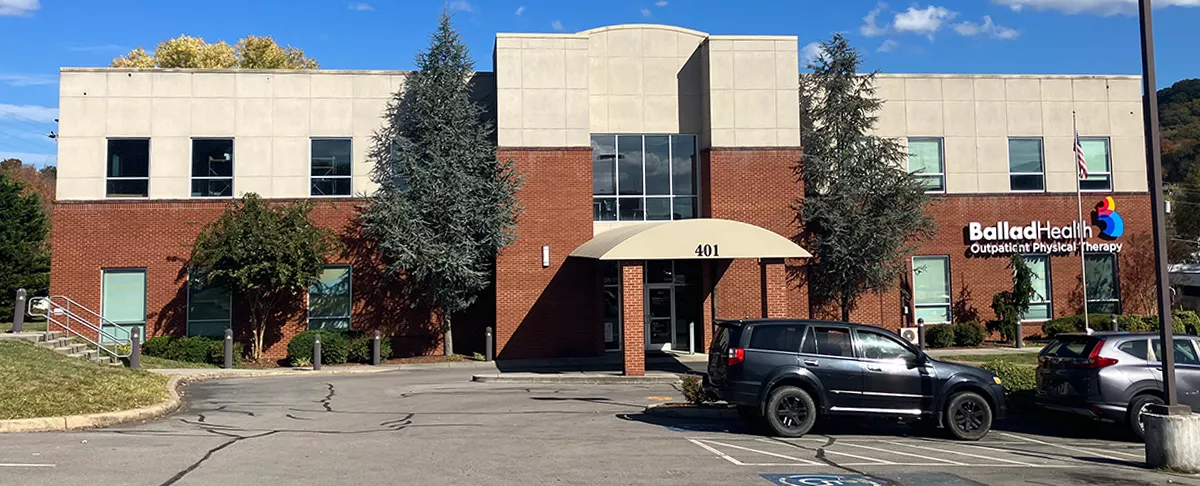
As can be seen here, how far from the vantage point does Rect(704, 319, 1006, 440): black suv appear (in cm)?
1210

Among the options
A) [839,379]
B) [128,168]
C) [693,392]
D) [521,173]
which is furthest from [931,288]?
[128,168]

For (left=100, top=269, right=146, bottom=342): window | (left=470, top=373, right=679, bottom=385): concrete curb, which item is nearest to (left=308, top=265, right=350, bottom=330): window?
(left=100, top=269, right=146, bottom=342): window

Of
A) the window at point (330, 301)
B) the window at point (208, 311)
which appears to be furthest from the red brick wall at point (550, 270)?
the window at point (208, 311)

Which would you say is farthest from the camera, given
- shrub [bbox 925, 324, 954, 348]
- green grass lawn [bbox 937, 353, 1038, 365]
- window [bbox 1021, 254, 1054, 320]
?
window [bbox 1021, 254, 1054, 320]

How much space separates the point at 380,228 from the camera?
2342cm

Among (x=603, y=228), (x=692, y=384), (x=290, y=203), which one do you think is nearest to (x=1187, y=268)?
(x=603, y=228)

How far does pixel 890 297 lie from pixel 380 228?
636 inches

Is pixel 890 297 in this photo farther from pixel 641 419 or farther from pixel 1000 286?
pixel 641 419

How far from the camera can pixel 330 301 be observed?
25.1 m

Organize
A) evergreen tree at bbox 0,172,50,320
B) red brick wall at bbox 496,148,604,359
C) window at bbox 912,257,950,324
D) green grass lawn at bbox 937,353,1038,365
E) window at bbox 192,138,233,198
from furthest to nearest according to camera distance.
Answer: evergreen tree at bbox 0,172,50,320 < window at bbox 912,257,950,324 < window at bbox 192,138,233,198 < red brick wall at bbox 496,148,604,359 < green grass lawn at bbox 937,353,1038,365

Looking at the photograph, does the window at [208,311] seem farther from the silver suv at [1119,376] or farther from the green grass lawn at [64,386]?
the silver suv at [1119,376]

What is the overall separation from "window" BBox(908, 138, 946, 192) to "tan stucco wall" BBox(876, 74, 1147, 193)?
19 centimetres

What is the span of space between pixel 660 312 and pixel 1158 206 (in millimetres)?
16143

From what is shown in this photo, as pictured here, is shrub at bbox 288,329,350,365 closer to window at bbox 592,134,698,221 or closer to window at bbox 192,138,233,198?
window at bbox 192,138,233,198
